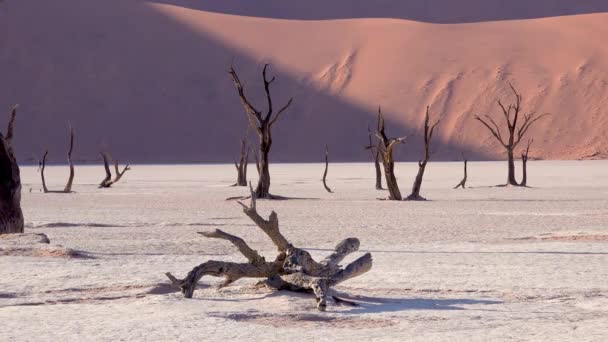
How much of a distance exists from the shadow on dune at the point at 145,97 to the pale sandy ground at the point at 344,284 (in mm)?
60241

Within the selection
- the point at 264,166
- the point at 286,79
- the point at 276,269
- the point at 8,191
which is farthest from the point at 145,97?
the point at 276,269

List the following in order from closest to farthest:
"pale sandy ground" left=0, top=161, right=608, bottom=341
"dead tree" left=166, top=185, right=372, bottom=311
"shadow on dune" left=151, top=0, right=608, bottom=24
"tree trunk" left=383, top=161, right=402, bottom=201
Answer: "pale sandy ground" left=0, top=161, right=608, bottom=341 < "dead tree" left=166, top=185, right=372, bottom=311 < "tree trunk" left=383, top=161, right=402, bottom=201 < "shadow on dune" left=151, top=0, right=608, bottom=24

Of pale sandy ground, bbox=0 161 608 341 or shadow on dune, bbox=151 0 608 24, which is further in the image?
shadow on dune, bbox=151 0 608 24

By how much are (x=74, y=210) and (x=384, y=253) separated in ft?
35.3

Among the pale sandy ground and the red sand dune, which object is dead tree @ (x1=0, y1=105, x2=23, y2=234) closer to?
the pale sandy ground

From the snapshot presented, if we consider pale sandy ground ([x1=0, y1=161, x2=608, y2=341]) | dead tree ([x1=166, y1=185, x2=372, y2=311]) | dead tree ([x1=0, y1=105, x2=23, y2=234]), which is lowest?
pale sandy ground ([x1=0, y1=161, x2=608, y2=341])

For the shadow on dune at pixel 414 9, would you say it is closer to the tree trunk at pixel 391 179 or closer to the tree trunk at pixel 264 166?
the tree trunk at pixel 264 166

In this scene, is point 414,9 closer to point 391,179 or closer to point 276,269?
Answer: point 391,179

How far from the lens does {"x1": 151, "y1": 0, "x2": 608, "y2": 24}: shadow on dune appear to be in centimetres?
12875

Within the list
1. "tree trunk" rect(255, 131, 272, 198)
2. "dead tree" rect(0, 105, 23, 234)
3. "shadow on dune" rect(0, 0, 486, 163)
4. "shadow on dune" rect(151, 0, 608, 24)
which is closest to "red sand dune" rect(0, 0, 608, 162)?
"shadow on dune" rect(0, 0, 486, 163)

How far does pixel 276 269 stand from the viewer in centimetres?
935

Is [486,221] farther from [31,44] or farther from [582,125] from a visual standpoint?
[31,44]

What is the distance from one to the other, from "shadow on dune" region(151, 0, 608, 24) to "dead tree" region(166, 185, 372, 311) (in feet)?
390

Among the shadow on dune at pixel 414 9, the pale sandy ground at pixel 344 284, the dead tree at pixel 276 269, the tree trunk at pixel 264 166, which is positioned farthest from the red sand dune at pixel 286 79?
the dead tree at pixel 276 269
